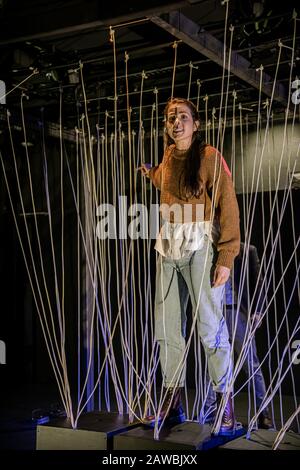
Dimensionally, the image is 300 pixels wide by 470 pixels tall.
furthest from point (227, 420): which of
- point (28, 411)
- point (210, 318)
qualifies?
point (28, 411)

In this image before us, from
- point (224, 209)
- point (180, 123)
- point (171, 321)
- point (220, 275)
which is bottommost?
point (171, 321)

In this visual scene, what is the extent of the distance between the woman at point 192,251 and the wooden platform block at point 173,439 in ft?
0.29

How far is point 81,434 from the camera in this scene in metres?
2.50

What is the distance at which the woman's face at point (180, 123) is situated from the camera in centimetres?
258

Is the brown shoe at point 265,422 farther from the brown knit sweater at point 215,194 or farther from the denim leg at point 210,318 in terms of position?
the brown knit sweater at point 215,194

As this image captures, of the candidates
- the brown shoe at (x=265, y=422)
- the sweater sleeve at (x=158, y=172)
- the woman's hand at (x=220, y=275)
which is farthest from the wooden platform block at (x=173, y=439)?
the sweater sleeve at (x=158, y=172)

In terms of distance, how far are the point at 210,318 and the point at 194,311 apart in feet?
0.30

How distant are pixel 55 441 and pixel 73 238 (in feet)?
11.3

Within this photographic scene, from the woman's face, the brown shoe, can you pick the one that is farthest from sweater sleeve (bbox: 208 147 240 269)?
the brown shoe

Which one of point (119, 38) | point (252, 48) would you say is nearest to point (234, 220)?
point (252, 48)

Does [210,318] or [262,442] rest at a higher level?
[210,318]

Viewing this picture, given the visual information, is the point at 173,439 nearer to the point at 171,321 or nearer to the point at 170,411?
the point at 170,411

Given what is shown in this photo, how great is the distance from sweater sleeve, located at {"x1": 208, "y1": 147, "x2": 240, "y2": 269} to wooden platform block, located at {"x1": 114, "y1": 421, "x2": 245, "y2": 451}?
0.69 meters

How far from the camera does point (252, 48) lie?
3.61 metres
